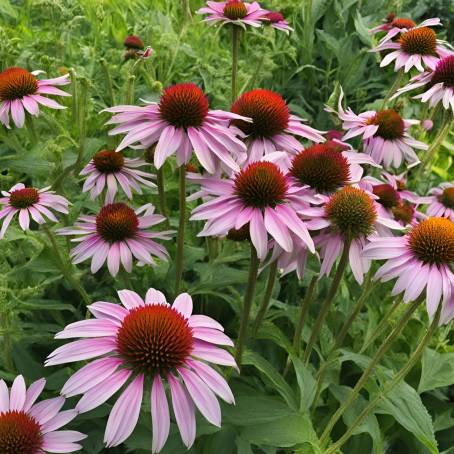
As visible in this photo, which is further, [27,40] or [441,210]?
[27,40]

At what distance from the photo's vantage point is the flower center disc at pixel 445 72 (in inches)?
65.9

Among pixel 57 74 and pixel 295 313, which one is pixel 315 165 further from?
pixel 57 74

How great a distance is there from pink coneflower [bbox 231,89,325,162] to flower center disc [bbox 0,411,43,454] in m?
0.65

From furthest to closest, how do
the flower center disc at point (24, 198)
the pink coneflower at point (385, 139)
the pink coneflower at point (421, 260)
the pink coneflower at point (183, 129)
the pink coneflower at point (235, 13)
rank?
the pink coneflower at point (235, 13) → the pink coneflower at point (385, 139) → the flower center disc at point (24, 198) → the pink coneflower at point (183, 129) → the pink coneflower at point (421, 260)

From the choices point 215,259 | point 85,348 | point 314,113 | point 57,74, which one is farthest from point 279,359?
point 314,113

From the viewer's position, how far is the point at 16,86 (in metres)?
1.36

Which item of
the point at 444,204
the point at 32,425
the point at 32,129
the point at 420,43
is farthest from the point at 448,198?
the point at 32,425

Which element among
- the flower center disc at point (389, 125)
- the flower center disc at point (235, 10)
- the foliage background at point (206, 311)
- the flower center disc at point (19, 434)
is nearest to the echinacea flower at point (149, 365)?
the flower center disc at point (19, 434)

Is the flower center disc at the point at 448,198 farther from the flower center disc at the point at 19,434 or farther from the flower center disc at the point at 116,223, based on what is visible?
the flower center disc at the point at 19,434

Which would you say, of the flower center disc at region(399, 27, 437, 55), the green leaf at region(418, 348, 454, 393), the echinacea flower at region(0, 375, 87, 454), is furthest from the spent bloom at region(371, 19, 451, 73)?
the echinacea flower at region(0, 375, 87, 454)

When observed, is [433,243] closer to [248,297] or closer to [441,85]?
[248,297]

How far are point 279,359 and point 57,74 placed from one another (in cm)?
114

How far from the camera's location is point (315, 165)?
111cm

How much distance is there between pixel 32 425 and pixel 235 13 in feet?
4.58
